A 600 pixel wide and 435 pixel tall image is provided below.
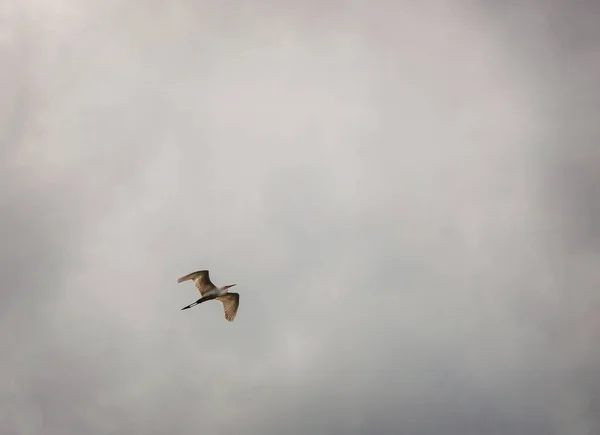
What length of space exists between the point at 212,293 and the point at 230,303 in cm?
395

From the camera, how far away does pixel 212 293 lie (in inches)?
4220

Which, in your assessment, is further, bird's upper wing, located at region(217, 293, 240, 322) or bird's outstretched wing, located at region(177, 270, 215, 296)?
bird's upper wing, located at region(217, 293, 240, 322)

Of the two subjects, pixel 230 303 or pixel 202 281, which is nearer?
pixel 202 281

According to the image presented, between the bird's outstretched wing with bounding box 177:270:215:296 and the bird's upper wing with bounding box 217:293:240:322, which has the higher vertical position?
the bird's outstretched wing with bounding box 177:270:215:296

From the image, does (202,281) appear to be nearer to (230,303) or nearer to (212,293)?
(212,293)

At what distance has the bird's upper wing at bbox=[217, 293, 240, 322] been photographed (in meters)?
108

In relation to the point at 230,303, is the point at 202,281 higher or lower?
higher

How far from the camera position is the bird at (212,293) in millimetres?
106062

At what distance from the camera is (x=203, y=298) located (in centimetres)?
10706

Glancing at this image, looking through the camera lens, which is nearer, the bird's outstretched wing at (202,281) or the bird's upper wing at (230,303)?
the bird's outstretched wing at (202,281)

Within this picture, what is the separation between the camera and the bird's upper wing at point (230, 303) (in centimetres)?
10850

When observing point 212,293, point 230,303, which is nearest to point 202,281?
point 212,293

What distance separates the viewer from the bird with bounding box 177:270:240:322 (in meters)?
106

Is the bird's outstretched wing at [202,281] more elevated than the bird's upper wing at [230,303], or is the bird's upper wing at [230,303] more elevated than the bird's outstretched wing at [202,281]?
the bird's outstretched wing at [202,281]
